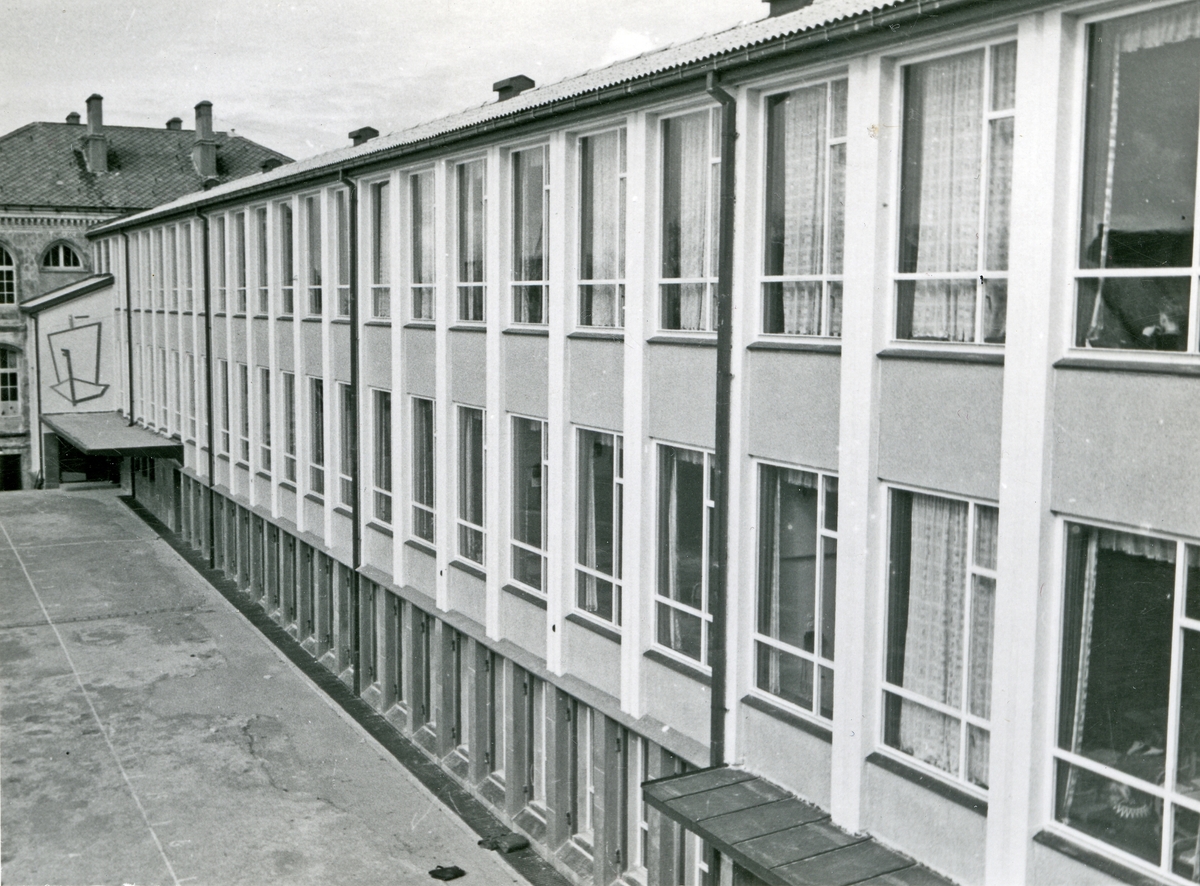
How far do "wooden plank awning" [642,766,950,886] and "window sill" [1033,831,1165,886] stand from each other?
3.41 ft

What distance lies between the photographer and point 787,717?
33.8ft

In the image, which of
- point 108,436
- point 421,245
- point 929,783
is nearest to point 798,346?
point 929,783

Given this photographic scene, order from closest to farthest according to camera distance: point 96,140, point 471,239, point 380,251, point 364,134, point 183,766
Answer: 1. point 471,239
2. point 183,766
3. point 380,251
4. point 364,134
5. point 96,140

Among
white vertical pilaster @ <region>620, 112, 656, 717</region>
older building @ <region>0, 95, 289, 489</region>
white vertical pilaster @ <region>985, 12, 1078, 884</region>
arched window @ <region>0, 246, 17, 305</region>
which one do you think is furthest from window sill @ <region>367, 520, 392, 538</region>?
arched window @ <region>0, 246, 17, 305</region>

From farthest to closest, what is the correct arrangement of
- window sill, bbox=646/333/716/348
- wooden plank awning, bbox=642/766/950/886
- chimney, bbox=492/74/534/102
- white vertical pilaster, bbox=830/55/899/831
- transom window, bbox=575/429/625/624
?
chimney, bbox=492/74/534/102 → transom window, bbox=575/429/625/624 → window sill, bbox=646/333/716/348 → white vertical pilaster, bbox=830/55/899/831 → wooden plank awning, bbox=642/766/950/886

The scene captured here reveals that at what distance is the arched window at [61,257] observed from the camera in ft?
144

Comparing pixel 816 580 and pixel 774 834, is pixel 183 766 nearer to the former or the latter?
pixel 774 834

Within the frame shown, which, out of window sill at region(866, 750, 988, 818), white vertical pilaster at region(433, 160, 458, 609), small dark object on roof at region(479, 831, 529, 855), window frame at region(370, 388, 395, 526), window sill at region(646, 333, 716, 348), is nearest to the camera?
window sill at region(866, 750, 988, 818)

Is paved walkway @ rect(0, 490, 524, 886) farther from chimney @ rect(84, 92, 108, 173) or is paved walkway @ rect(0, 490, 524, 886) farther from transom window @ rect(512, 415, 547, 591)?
chimney @ rect(84, 92, 108, 173)

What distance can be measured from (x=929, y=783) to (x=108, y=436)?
2911 centimetres

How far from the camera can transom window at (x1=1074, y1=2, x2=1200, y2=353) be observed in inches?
283

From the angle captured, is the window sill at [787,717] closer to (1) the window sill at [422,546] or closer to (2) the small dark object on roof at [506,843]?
(2) the small dark object on roof at [506,843]

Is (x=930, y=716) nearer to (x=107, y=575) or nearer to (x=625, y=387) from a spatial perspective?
(x=625, y=387)

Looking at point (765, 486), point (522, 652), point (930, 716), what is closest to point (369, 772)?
point (522, 652)
